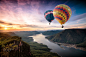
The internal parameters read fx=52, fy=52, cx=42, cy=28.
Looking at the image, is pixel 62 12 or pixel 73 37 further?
pixel 73 37

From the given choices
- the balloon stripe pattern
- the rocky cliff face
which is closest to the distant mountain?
the rocky cliff face

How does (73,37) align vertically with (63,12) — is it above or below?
below

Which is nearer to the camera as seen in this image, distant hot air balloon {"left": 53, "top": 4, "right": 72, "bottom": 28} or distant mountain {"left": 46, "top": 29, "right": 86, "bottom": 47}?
distant hot air balloon {"left": 53, "top": 4, "right": 72, "bottom": 28}

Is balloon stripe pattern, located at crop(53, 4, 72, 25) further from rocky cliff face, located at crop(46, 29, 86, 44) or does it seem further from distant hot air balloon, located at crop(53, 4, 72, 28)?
rocky cliff face, located at crop(46, 29, 86, 44)

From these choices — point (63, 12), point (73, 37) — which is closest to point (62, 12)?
point (63, 12)

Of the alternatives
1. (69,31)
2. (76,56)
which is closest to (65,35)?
(69,31)

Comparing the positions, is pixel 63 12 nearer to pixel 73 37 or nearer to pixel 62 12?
pixel 62 12

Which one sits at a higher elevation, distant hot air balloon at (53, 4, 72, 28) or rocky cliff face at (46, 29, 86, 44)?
distant hot air balloon at (53, 4, 72, 28)

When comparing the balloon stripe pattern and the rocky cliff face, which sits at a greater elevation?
the balloon stripe pattern

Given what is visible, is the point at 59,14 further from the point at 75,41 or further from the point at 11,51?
the point at 75,41

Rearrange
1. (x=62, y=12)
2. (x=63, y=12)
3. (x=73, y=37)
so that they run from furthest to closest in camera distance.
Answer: (x=73, y=37), (x=62, y=12), (x=63, y=12)

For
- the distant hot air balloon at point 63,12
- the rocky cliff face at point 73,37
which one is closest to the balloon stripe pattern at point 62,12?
the distant hot air balloon at point 63,12
